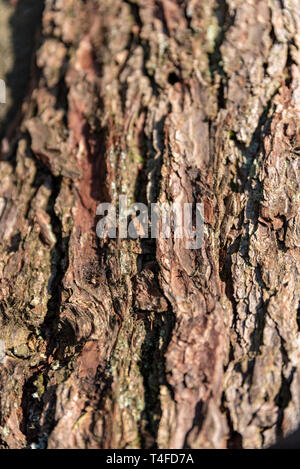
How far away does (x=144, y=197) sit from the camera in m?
2.44

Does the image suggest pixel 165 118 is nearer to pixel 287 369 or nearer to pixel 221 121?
pixel 221 121

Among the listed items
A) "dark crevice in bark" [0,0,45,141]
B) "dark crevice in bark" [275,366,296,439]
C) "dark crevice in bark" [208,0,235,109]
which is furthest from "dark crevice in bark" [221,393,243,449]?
"dark crevice in bark" [0,0,45,141]

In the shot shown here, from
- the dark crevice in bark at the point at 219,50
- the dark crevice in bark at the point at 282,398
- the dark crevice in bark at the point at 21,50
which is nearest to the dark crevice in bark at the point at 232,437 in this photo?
the dark crevice in bark at the point at 282,398

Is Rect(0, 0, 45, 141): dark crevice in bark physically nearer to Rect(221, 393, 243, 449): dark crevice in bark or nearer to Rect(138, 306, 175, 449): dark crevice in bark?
Rect(138, 306, 175, 449): dark crevice in bark

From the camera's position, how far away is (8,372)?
2.44m

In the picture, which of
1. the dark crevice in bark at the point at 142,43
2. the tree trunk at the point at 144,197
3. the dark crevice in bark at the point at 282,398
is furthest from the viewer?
the dark crevice in bark at the point at 142,43

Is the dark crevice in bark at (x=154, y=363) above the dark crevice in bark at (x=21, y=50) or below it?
below

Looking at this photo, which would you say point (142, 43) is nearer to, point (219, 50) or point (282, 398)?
point (219, 50)

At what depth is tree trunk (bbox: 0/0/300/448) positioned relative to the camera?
2.23m

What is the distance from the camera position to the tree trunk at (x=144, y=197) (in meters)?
2.23

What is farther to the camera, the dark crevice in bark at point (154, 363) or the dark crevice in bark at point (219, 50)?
the dark crevice in bark at point (219, 50)

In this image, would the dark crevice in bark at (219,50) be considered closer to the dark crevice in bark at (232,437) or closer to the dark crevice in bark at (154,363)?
the dark crevice in bark at (154,363)
